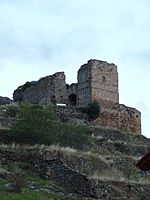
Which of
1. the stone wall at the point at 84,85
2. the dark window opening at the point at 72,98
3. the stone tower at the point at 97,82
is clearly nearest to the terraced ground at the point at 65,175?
the stone wall at the point at 84,85

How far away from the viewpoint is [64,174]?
28250 millimetres

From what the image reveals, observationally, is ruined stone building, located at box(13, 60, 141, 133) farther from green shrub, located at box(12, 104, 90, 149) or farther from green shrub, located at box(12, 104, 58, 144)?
green shrub, located at box(12, 104, 58, 144)

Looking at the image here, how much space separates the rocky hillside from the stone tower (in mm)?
16321

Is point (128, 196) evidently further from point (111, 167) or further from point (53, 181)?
point (111, 167)

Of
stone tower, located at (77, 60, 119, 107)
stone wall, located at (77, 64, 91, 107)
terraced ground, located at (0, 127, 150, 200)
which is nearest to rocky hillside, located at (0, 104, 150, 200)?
terraced ground, located at (0, 127, 150, 200)

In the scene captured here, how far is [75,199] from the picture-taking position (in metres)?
24.1

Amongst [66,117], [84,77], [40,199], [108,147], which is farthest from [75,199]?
[84,77]

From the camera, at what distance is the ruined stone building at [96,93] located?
53156 mm

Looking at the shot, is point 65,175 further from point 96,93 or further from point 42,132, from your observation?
point 96,93

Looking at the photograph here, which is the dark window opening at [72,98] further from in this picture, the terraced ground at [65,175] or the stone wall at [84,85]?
the terraced ground at [65,175]

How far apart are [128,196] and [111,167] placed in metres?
6.08

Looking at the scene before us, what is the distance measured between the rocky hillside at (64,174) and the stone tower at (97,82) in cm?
1632

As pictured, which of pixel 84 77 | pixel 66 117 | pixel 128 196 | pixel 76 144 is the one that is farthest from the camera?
pixel 84 77

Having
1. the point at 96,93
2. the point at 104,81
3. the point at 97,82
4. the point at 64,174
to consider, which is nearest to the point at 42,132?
the point at 64,174
